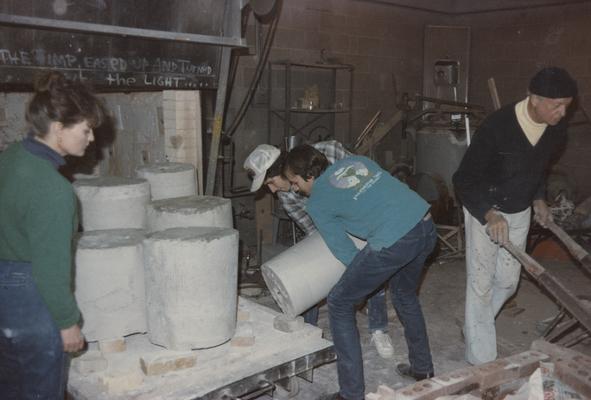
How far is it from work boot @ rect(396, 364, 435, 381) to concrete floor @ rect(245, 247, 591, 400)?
39 millimetres

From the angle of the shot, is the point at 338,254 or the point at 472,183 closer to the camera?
the point at 338,254

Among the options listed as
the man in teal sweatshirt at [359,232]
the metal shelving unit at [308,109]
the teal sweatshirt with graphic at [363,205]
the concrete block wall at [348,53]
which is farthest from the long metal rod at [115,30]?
the metal shelving unit at [308,109]

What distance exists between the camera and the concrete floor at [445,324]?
149 inches

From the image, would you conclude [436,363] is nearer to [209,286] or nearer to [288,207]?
[288,207]

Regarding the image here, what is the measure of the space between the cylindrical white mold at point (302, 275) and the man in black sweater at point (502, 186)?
784 millimetres

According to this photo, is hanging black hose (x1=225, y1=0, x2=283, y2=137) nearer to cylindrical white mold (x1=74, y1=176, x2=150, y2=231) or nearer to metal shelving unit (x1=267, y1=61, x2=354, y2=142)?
metal shelving unit (x1=267, y1=61, x2=354, y2=142)

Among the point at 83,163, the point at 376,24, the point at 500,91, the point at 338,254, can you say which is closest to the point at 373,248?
the point at 338,254

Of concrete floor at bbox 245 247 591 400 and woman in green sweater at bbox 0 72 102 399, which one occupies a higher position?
woman in green sweater at bbox 0 72 102 399

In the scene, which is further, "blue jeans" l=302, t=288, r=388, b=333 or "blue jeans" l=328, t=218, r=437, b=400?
"blue jeans" l=302, t=288, r=388, b=333

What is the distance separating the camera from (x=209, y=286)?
2.99 metres

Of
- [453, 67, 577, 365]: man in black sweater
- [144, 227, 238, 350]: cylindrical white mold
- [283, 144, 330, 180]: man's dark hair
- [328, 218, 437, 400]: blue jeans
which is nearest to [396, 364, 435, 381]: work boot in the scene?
[453, 67, 577, 365]: man in black sweater

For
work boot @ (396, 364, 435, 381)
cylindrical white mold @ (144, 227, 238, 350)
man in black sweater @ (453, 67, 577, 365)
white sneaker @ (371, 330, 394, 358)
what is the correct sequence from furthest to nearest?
white sneaker @ (371, 330, 394, 358)
work boot @ (396, 364, 435, 381)
man in black sweater @ (453, 67, 577, 365)
cylindrical white mold @ (144, 227, 238, 350)

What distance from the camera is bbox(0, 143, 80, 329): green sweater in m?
2.16

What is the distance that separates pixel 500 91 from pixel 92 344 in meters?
8.09
